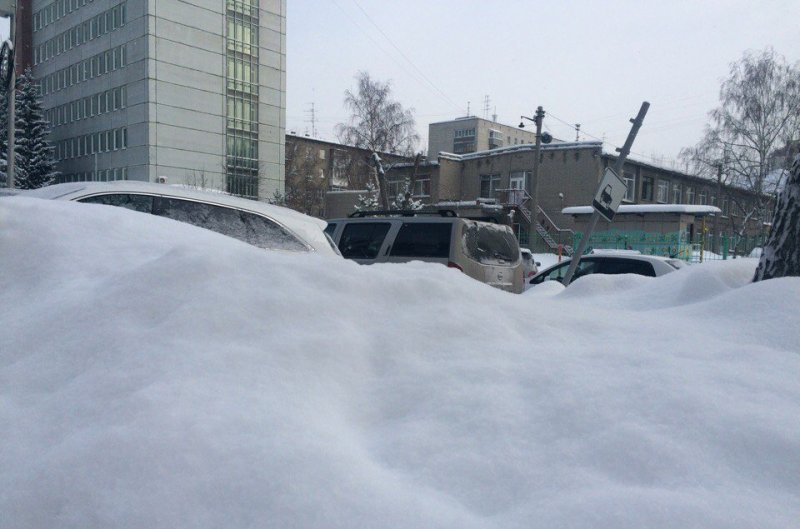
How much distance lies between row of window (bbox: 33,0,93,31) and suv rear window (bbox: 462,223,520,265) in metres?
48.2

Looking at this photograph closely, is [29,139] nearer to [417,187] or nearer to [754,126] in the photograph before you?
[417,187]

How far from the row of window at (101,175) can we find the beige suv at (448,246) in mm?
37372

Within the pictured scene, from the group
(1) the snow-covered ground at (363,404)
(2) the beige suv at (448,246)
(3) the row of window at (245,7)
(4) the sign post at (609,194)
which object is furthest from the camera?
(3) the row of window at (245,7)

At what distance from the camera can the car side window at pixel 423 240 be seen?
890cm

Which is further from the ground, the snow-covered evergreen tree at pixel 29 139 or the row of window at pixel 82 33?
the row of window at pixel 82 33

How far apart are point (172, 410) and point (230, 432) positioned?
153 millimetres

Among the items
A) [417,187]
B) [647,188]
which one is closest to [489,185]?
[417,187]

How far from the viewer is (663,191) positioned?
44.4 m

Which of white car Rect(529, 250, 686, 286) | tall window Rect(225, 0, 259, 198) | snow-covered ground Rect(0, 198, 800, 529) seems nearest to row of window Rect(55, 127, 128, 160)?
tall window Rect(225, 0, 259, 198)

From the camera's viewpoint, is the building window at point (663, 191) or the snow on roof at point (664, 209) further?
the building window at point (663, 191)

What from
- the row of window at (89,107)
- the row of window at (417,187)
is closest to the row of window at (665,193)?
the row of window at (417,187)

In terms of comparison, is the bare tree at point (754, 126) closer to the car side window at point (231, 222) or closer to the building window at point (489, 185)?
the building window at point (489, 185)

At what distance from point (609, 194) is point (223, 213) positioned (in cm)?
539

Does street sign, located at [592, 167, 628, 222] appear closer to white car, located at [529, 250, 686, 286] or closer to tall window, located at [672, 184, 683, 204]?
white car, located at [529, 250, 686, 286]
